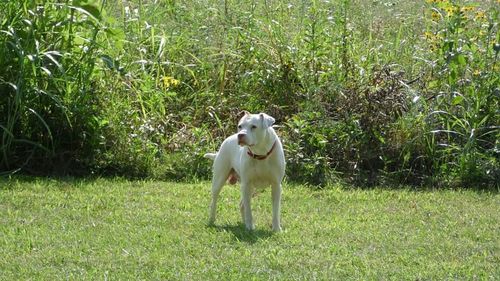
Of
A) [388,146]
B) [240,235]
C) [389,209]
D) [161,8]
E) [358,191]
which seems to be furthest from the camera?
[161,8]

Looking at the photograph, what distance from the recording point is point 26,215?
823cm

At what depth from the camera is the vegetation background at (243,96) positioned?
32.2 feet

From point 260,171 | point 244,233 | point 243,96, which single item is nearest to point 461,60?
point 243,96

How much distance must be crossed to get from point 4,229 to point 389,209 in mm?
3158

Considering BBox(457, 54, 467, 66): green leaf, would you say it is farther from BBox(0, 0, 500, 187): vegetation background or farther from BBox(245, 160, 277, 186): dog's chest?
BBox(245, 160, 277, 186): dog's chest

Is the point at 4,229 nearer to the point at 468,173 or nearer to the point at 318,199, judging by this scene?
the point at 318,199

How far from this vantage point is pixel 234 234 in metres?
7.66

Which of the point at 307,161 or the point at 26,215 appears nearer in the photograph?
the point at 26,215

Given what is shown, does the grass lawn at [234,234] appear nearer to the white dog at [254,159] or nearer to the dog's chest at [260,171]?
the white dog at [254,159]

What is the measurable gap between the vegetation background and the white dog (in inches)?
73.2

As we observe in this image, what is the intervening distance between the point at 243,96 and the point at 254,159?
3.28 m

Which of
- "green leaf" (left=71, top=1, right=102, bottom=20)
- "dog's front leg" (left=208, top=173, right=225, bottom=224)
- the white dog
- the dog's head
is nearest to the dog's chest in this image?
the white dog

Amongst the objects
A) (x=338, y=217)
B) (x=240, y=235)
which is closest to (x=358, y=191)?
(x=338, y=217)

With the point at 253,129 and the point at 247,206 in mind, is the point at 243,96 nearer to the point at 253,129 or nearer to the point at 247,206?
the point at 247,206
